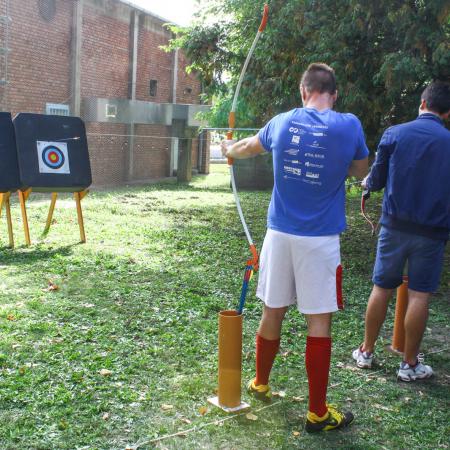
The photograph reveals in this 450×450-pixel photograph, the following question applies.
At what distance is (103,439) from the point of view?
306 cm

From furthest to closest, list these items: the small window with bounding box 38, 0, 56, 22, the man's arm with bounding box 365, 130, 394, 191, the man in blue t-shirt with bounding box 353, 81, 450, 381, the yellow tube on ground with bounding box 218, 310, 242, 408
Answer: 1. the small window with bounding box 38, 0, 56, 22
2. the man's arm with bounding box 365, 130, 394, 191
3. the man in blue t-shirt with bounding box 353, 81, 450, 381
4. the yellow tube on ground with bounding box 218, 310, 242, 408

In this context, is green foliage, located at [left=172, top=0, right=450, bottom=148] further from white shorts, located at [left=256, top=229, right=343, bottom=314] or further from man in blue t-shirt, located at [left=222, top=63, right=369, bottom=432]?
white shorts, located at [left=256, top=229, right=343, bottom=314]

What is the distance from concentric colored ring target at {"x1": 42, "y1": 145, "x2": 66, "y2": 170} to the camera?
307 inches

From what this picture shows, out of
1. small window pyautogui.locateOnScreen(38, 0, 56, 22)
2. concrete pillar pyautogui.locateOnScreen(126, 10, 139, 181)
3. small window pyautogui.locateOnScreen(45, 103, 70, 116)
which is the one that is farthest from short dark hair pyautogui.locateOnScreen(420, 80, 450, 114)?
concrete pillar pyautogui.locateOnScreen(126, 10, 139, 181)

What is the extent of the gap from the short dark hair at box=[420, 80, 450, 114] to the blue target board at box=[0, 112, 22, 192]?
5172 mm

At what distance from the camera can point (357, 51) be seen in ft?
25.8

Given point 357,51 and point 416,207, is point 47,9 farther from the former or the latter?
point 416,207

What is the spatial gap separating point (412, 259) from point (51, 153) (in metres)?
5.30

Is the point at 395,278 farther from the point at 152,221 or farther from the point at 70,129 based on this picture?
the point at 152,221

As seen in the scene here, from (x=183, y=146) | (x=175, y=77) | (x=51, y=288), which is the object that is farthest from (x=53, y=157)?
(x=175, y=77)

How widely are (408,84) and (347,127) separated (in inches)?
178

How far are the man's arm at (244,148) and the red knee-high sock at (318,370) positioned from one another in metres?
1.02

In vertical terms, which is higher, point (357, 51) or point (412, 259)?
point (357, 51)

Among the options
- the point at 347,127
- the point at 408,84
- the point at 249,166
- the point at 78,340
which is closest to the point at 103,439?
the point at 78,340
